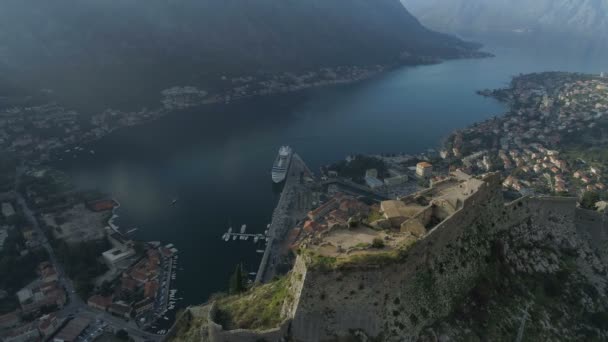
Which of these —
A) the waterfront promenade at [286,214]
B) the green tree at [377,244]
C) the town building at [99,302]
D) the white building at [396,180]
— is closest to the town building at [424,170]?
the white building at [396,180]

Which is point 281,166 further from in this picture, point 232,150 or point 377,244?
point 377,244

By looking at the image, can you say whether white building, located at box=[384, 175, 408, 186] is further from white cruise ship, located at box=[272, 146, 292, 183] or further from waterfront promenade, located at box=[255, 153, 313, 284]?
white cruise ship, located at box=[272, 146, 292, 183]

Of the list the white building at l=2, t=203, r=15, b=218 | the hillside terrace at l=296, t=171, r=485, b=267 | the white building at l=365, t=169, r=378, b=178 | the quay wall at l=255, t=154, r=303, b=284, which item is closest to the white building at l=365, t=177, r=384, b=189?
the white building at l=365, t=169, r=378, b=178

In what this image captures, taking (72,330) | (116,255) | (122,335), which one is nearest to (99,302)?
(72,330)

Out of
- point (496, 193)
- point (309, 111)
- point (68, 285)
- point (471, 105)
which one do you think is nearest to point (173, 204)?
point (68, 285)

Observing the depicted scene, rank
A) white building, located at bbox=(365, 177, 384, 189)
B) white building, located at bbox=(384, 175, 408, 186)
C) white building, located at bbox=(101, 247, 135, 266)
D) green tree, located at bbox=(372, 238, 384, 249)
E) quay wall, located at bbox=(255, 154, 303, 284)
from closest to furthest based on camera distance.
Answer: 1. green tree, located at bbox=(372, 238, 384, 249)
2. quay wall, located at bbox=(255, 154, 303, 284)
3. white building, located at bbox=(101, 247, 135, 266)
4. white building, located at bbox=(365, 177, 384, 189)
5. white building, located at bbox=(384, 175, 408, 186)

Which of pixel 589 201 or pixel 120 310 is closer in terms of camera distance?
pixel 589 201

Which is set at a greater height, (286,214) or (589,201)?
(589,201)
